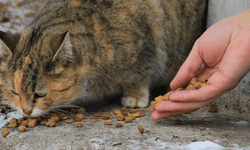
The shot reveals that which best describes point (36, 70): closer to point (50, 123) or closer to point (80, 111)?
point (50, 123)

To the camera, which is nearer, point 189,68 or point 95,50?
point 189,68

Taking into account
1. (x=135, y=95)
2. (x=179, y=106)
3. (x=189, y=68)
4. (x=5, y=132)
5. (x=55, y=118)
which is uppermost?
(x=189, y=68)

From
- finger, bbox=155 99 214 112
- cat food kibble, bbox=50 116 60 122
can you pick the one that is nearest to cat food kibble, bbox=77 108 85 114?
cat food kibble, bbox=50 116 60 122

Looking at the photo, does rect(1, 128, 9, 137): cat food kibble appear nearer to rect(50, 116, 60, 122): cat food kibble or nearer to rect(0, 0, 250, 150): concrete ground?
rect(0, 0, 250, 150): concrete ground

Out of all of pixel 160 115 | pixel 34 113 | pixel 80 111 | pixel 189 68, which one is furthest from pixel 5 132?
pixel 189 68

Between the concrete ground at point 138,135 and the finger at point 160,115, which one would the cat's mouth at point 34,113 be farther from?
the finger at point 160,115

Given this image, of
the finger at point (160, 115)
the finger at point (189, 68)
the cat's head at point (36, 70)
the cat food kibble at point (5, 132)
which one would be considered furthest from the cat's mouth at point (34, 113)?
the finger at point (189, 68)

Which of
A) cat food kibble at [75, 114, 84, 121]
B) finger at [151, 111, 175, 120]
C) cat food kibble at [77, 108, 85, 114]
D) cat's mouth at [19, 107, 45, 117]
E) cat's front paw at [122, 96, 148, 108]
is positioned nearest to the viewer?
finger at [151, 111, 175, 120]
